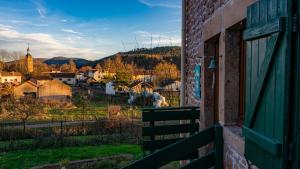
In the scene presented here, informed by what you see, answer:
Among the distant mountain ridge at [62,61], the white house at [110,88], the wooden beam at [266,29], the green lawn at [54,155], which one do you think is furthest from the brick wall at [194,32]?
the distant mountain ridge at [62,61]

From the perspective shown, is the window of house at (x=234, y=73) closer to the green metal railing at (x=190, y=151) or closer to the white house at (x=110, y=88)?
the green metal railing at (x=190, y=151)

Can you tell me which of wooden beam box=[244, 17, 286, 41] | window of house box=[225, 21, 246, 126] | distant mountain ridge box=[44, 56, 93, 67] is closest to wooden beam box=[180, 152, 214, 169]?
window of house box=[225, 21, 246, 126]

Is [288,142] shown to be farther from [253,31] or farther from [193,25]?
[193,25]

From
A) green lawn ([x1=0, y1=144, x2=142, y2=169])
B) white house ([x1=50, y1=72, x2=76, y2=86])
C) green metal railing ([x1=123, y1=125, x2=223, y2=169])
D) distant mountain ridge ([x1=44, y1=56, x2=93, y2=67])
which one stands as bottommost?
green lawn ([x1=0, y1=144, x2=142, y2=169])

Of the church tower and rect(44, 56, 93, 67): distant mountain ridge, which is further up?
rect(44, 56, 93, 67): distant mountain ridge

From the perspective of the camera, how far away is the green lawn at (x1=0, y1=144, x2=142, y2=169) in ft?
35.0

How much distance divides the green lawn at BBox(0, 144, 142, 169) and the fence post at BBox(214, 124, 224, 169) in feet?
25.3

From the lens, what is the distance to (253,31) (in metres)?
2.10

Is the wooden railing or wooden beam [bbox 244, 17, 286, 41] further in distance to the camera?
the wooden railing

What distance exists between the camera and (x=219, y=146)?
3.40 metres

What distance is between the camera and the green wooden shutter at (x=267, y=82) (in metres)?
1.65

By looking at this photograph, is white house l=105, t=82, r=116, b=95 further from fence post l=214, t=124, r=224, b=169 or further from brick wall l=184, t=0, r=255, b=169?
fence post l=214, t=124, r=224, b=169

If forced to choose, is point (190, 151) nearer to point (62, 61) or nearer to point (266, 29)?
point (266, 29)

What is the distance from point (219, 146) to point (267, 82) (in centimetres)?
169
